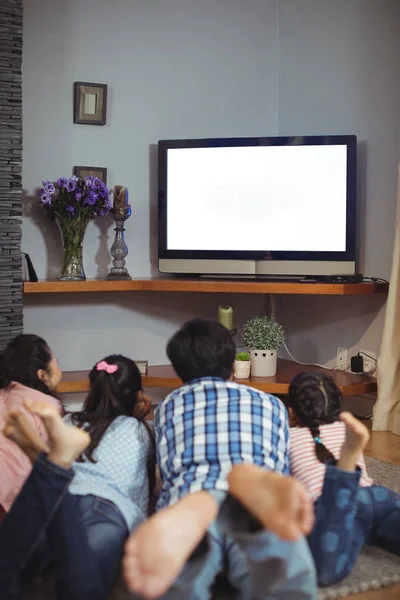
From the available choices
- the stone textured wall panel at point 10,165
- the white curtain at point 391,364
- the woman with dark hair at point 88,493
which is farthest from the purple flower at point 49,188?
the woman with dark hair at point 88,493

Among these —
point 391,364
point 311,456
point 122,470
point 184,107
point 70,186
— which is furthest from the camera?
point 184,107

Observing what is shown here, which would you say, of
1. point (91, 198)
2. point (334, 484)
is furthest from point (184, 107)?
point (334, 484)

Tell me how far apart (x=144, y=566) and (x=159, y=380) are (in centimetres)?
235

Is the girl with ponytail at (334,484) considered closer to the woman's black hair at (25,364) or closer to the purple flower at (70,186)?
the woman's black hair at (25,364)

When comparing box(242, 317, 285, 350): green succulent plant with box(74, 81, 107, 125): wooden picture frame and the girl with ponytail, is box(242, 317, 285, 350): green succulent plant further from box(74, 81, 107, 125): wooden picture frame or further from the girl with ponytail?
the girl with ponytail

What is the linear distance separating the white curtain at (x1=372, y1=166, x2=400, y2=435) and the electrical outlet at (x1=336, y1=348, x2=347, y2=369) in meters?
0.43

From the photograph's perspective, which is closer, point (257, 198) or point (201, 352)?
point (201, 352)

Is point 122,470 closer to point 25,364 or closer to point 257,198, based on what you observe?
point 25,364

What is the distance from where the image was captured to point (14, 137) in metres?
3.03

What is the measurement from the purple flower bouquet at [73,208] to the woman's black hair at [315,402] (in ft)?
5.59

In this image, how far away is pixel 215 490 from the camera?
5.22ft

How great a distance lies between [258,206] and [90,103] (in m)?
0.97

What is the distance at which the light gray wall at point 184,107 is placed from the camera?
3551 millimetres

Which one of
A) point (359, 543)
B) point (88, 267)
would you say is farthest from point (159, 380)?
point (359, 543)
